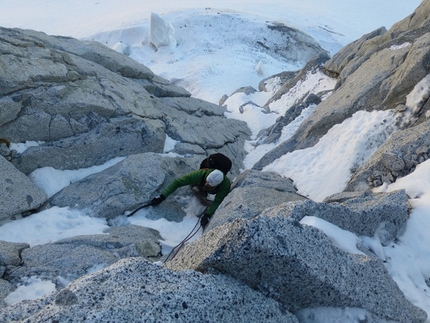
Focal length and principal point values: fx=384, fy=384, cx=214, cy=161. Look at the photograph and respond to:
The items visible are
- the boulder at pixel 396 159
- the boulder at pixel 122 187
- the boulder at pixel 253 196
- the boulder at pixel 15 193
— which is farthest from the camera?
the boulder at pixel 122 187

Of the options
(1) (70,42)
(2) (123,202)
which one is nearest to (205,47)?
(1) (70,42)

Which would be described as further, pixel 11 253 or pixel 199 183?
pixel 199 183

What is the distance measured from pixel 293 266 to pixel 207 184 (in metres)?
6.53

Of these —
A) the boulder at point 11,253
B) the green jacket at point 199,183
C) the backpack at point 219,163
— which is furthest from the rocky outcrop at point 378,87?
the boulder at point 11,253

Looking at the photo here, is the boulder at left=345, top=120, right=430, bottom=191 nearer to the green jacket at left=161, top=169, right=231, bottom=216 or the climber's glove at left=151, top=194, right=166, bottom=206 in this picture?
the green jacket at left=161, top=169, right=231, bottom=216

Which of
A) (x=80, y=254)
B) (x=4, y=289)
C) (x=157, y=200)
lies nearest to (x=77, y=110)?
(x=157, y=200)

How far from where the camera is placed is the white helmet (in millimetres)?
10141

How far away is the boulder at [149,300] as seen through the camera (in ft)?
10.7

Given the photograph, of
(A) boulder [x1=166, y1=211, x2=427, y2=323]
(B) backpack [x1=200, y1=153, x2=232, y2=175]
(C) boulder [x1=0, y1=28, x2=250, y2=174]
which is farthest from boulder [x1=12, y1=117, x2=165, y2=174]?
(A) boulder [x1=166, y1=211, x2=427, y2=323]

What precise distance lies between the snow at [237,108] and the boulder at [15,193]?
0.29m

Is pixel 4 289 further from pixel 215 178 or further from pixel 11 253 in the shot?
pixel 215 178

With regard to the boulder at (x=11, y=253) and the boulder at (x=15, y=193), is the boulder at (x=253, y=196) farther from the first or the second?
the boulder at (x=15, y=193)

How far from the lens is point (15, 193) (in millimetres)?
9219

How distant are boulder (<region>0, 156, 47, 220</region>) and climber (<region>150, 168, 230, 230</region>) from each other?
9.54ft
